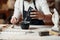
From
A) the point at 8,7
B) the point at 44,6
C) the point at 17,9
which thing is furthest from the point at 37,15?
the point at 8,7

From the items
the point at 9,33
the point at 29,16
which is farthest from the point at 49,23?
the point at 9,33

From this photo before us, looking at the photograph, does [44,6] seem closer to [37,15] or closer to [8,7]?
[37,15]

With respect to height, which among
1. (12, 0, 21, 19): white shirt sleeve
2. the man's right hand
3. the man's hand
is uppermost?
(12, 0, 21, 19): white shirt sleeve

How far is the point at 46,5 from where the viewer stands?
149cm

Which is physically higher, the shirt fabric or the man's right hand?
the shirt fabric

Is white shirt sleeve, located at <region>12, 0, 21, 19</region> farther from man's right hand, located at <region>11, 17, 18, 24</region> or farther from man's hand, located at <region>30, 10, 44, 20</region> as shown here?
man's hand, located at <region>30, 10, 44, 20</region>

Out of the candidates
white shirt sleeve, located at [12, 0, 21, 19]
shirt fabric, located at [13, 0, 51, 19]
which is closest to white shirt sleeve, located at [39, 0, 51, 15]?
shirt fabric, located at [13, 0, 51, 19]

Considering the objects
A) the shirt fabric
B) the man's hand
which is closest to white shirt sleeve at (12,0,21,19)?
the shirt fabric

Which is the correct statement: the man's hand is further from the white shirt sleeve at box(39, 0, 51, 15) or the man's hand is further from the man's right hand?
the man's right hand

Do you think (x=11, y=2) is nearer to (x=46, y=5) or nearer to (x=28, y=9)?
(x=28, y=9)

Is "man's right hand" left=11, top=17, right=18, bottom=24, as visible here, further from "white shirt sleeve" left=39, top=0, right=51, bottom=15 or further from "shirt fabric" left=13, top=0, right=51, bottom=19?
"white shirt sleeve" left=39, top=0, right=51, bottom=15

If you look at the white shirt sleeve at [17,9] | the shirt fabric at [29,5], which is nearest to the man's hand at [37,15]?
the shirt fabric at [29,5]

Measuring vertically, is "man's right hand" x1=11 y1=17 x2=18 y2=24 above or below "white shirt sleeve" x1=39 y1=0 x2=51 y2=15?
below

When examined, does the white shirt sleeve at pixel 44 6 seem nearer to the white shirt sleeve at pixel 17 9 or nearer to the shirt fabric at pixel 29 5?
the shirt fabric at pixel 29 5
